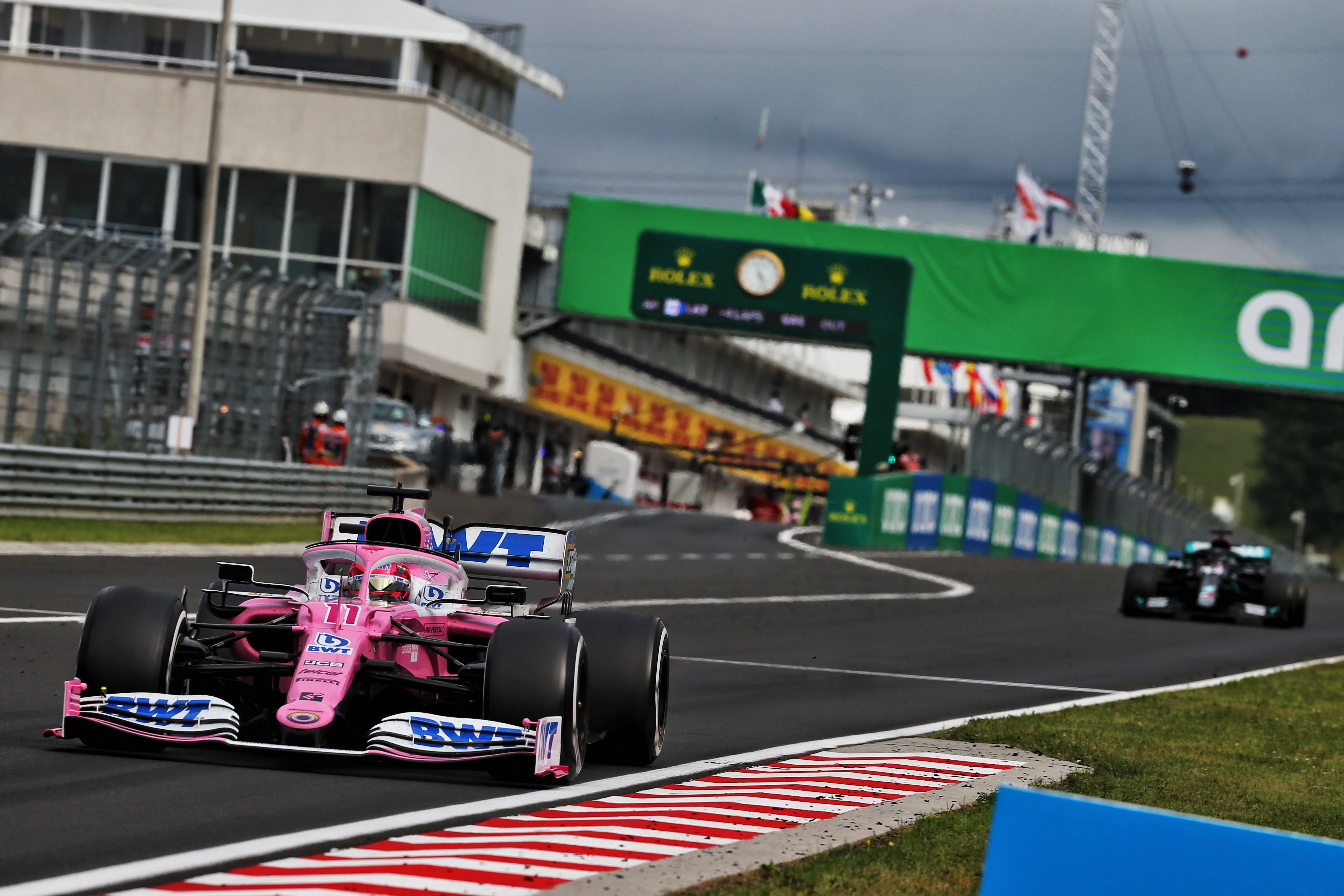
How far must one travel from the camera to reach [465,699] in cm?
830

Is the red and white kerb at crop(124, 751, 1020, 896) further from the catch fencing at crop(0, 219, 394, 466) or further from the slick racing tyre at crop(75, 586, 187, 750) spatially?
the catch fencing at crop(0, 219, 394, 466)

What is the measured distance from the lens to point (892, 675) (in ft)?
49.4

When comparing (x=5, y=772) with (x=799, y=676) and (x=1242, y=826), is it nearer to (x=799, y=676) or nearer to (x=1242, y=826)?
(x=1242, y=826)

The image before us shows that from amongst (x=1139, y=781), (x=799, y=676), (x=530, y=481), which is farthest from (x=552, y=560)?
(x=530, y=481)

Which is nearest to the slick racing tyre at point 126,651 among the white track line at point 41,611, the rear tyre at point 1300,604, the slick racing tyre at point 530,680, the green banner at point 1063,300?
the slick racing tyre at point 530,680

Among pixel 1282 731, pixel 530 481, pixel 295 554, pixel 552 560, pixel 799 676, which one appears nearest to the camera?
pixel 552 560

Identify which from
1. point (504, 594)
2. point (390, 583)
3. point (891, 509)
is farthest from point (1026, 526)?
point (390, 583)

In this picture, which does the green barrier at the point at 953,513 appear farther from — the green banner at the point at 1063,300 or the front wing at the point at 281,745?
the front wing at the point at 281,745

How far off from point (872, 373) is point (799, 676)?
76.6 ft

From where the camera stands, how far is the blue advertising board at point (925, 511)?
36156 mm

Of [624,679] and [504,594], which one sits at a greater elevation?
[504,594]

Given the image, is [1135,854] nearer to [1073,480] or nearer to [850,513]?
[850,513]

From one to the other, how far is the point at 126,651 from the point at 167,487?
16.9 m

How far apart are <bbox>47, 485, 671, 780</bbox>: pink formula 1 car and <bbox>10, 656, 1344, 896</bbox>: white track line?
20cm
